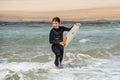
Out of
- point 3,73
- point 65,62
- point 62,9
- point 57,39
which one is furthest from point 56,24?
point 62,9

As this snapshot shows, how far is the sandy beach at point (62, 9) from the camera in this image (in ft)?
121

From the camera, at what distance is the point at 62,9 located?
41062mm

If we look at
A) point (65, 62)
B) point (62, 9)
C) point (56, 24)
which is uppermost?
point (56, 24)

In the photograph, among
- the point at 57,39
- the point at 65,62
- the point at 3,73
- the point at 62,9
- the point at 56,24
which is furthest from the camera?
the point at 62,9

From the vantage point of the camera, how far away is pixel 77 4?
42969 mm

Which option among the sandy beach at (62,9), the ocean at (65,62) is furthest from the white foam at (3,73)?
the sandy beach at (62,9)

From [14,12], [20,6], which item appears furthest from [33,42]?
[20,6]

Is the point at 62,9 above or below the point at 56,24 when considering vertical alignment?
below

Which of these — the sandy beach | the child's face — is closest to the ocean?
the child's face

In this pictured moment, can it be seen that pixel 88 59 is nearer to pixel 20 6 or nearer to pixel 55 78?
pixel 55 78

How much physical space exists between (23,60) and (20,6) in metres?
31.7

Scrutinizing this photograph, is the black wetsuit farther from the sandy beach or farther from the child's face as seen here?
the sandy beach

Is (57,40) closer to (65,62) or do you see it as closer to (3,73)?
(65,62)

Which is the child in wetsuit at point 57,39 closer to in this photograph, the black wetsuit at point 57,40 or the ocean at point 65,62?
the black wetsuit at point 57,40
